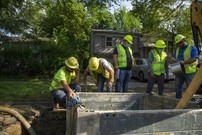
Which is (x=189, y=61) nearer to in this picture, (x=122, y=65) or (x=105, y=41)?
(x=122, y=65)

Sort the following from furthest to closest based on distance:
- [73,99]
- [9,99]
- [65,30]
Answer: [65,30]
[9,99]
[73,99]

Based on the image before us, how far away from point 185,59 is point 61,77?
283cm

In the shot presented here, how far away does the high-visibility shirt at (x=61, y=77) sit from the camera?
632 centimetres

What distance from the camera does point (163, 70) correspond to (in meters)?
8.34

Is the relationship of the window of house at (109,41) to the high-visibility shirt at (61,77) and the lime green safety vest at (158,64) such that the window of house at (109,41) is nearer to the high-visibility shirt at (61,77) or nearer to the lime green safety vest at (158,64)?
the lime green safety vest at (158,64)

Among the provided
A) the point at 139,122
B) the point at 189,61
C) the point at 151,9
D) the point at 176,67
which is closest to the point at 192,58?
the point at 189,61

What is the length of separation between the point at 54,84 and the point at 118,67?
2.19 metres

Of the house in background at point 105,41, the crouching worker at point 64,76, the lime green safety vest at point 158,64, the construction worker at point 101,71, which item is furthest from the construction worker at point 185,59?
the house in background at point 105,41

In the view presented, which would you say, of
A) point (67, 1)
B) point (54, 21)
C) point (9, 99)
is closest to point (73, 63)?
point (9, 99)

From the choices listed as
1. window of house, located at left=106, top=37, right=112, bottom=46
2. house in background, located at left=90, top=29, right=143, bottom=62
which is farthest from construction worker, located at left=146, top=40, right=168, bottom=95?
window of house, located at left=106, top=37, right=112, bottom=46

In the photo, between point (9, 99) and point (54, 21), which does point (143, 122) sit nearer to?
point (9, 99)

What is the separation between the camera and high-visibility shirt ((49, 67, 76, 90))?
6.32m

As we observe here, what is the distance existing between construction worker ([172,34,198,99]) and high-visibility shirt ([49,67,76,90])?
2404 millimetres

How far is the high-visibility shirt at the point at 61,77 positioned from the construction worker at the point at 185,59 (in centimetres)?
240
